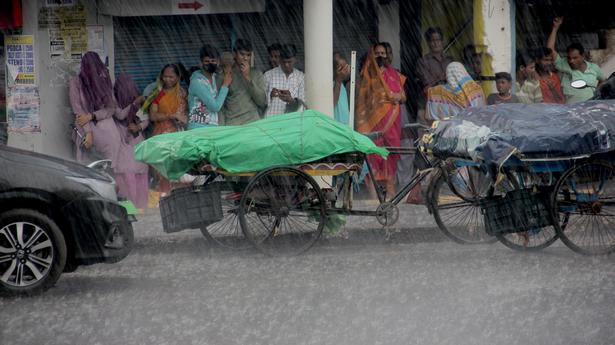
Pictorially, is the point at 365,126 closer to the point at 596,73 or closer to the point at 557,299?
the point at 596,73

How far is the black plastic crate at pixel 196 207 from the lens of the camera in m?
10.2

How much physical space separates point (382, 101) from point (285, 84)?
1.38 m

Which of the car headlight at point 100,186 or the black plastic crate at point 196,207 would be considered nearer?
the car headlight at point 100,186

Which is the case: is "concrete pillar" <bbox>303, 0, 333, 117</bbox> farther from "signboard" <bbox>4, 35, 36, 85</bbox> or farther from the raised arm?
"signboard" <bbox>4, 35, 36, 85</bbox>

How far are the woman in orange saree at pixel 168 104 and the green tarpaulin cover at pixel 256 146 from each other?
11.1 ft

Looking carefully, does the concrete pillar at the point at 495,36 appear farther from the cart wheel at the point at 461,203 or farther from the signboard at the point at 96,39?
the signboard at the point at 96,39

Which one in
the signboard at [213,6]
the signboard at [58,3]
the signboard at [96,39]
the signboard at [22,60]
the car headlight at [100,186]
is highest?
the signboard at [58,3]

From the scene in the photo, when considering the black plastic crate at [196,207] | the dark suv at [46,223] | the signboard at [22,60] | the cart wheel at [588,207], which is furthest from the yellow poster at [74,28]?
the cart wheel at [588,207]

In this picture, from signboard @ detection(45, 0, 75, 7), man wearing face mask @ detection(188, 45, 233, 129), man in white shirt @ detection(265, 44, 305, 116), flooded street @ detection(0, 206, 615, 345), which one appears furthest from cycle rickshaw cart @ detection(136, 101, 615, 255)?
signboard @ detection(45, 0, 75, 7)

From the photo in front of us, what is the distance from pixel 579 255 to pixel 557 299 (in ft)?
7.18

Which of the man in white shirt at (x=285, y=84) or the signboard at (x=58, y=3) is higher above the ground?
the signboard at (x=58, y=3)

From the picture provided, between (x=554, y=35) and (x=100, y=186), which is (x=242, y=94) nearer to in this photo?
(x=554, y=35)

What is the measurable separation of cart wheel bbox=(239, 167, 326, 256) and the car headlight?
1.62 metres

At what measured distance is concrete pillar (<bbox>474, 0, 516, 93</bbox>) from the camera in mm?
14344
